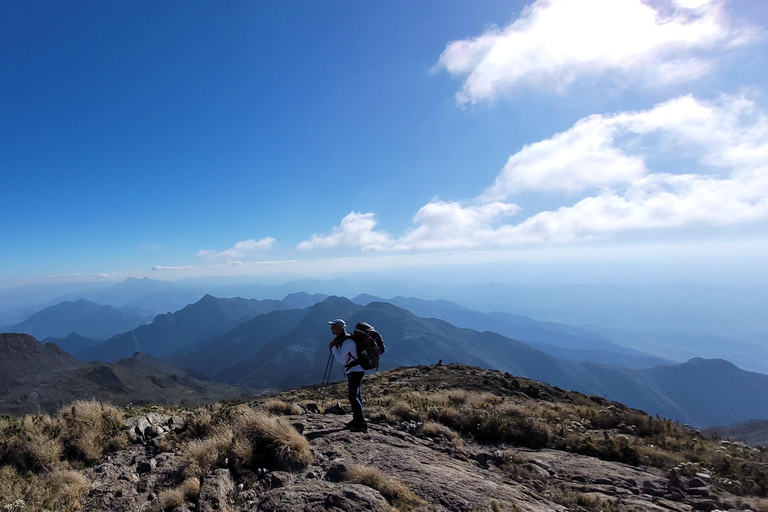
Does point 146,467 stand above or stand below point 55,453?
below

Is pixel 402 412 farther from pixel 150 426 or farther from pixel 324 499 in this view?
pixel 150 426

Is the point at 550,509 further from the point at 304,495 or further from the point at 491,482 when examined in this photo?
Answer: the point at 304,495

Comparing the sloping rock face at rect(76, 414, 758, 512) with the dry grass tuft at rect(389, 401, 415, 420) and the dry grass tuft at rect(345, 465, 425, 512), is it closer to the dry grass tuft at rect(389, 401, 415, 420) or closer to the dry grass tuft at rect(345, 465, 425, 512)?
the dry grass tuft at rect(345, 465, 425, 512)

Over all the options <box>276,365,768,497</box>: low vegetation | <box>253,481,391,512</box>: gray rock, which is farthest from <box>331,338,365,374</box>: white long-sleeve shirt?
<box>276,365,768,497</box>: low vegetation

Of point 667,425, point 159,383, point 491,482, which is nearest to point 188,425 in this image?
point 491,482

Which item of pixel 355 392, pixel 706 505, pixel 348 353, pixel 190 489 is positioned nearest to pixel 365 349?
pixel 348 353

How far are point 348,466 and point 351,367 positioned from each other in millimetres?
2338

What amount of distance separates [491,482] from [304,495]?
12.3 ft

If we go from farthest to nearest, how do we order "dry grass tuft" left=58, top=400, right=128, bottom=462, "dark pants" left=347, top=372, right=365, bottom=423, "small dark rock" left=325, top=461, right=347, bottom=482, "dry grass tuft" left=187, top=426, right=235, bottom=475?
"dark pants" left=347, top=372, right=365, bottom=423 → "dry grass tuft" left=58, top=400, right=128, bottom=462 → "dry grass tuft" left=187, top=426, right=235, bottom=475 → "small dark rock" left=325, top=461, right=347, bottom=482

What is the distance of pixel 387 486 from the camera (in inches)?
207

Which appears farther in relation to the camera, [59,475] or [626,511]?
[626,511]

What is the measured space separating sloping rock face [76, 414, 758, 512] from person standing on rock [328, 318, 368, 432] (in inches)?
13.7

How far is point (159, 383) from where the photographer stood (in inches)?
3979

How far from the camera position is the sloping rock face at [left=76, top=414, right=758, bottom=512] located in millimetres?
4996
